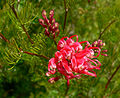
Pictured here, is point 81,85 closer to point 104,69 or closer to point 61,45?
point 104,69

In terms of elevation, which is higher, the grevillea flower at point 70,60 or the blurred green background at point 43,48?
the blurred green background at point 43,48

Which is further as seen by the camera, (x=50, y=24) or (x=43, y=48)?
(x=43, y=48)

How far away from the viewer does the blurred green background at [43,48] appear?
2.71 feet

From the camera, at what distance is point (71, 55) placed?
74 cm

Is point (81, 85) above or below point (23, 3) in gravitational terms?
below

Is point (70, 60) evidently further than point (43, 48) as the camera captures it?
No

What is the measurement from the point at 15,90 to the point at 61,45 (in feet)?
3.52

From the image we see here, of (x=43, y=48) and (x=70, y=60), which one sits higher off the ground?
(x=43, y=48)

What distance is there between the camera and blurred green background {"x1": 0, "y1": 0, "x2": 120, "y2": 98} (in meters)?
0.82

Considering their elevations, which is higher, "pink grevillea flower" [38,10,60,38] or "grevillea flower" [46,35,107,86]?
"pink grevillea flower" [38,10,60,38]

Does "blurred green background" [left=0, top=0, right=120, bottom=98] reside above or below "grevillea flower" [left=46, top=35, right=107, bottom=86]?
above

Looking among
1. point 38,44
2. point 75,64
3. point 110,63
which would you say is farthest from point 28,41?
point 110,63

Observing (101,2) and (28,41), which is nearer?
(28,41)

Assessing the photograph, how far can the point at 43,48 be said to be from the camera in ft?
2.83
